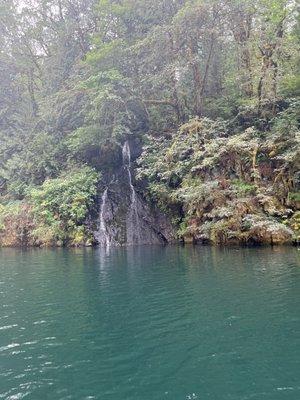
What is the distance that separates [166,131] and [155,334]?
915 inches

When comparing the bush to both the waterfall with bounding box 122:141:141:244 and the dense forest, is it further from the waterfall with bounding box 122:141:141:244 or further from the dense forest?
the waterfall with bounding box 122:141:141:244

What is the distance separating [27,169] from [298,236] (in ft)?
73.4

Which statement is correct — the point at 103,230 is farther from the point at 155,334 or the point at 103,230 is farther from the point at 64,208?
the point at 155,334

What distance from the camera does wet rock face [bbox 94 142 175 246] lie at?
2631 centimetres

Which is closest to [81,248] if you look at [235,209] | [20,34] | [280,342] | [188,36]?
[235,209]

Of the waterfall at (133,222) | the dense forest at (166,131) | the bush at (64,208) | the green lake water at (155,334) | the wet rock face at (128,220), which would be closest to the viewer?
the green lake water at (155,334)

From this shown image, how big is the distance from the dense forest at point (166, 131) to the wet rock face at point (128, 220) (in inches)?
3.1

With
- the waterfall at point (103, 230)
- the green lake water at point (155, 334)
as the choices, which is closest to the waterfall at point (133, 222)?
the waterfall at point (103, 230)

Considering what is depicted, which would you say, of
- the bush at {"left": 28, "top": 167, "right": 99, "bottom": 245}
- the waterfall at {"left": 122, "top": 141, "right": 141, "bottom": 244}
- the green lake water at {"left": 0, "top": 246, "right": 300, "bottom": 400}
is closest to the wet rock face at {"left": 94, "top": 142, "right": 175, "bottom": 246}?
the waterfall at {"left": 122, "top": 141, "right": 141, "bottom": 244}

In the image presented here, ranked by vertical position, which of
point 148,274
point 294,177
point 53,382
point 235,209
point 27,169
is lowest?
point 53,382

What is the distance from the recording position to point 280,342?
6898 mm

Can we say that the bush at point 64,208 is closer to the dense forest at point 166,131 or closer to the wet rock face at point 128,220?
the dense forest at point 166,131

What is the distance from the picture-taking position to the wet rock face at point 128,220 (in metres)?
26.3

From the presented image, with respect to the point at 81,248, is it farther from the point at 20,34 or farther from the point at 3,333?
the point at 20,34
